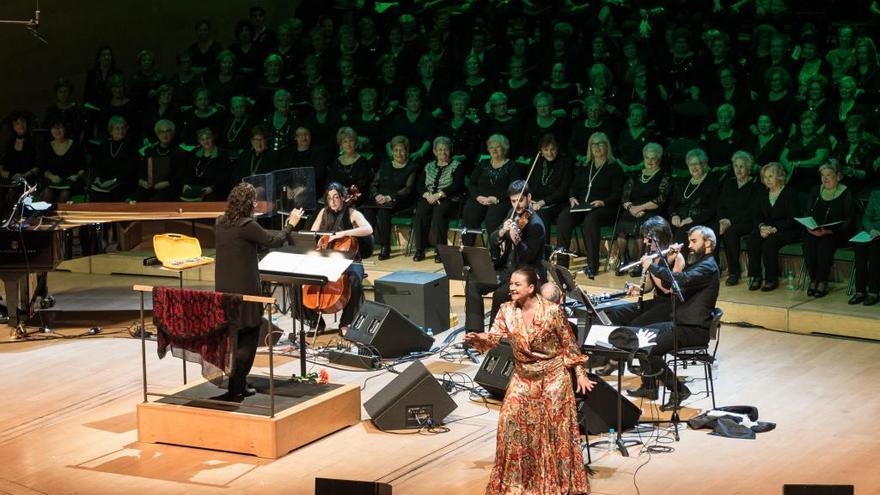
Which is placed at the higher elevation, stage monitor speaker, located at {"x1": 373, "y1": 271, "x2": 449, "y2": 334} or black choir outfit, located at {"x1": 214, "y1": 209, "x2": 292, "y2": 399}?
black choir outfit, located at {"x1": 214, "y1": 209, "x2": 292, "y2": 399}

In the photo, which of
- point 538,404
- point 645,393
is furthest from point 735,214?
point 538,404

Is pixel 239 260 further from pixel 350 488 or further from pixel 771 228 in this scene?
pixel 771 228

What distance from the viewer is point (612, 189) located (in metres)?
10.8

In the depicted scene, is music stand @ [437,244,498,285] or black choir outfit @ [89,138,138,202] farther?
black choir outfit @ [89,138,138,202]

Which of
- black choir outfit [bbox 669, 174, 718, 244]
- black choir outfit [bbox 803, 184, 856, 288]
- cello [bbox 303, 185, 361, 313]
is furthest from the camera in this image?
black choir outfit [bbox 669, 174, 718, 244]

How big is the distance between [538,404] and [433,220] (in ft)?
19.0

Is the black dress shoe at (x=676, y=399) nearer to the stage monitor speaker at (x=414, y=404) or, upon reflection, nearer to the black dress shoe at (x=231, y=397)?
the stage monitor speaker at (x=414, y=404)

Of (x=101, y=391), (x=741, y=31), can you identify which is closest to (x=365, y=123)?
(x=741, y=31)

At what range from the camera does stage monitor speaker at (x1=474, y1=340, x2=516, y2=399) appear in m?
7.47

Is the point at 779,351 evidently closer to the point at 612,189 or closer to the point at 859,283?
the point at 859,283

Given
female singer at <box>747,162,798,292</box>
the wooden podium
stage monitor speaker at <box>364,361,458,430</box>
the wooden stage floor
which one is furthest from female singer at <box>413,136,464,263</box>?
the wooden podium

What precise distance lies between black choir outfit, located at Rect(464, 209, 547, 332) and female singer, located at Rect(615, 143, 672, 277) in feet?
5.93

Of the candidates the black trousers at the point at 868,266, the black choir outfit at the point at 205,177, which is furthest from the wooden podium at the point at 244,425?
the black choir outfit at the point at 205,177

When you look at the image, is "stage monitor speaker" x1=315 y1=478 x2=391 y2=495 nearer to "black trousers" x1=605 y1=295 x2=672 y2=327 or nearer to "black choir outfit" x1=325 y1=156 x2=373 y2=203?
"black trousers" x1=605 y1=295 x2=672 y2=327
